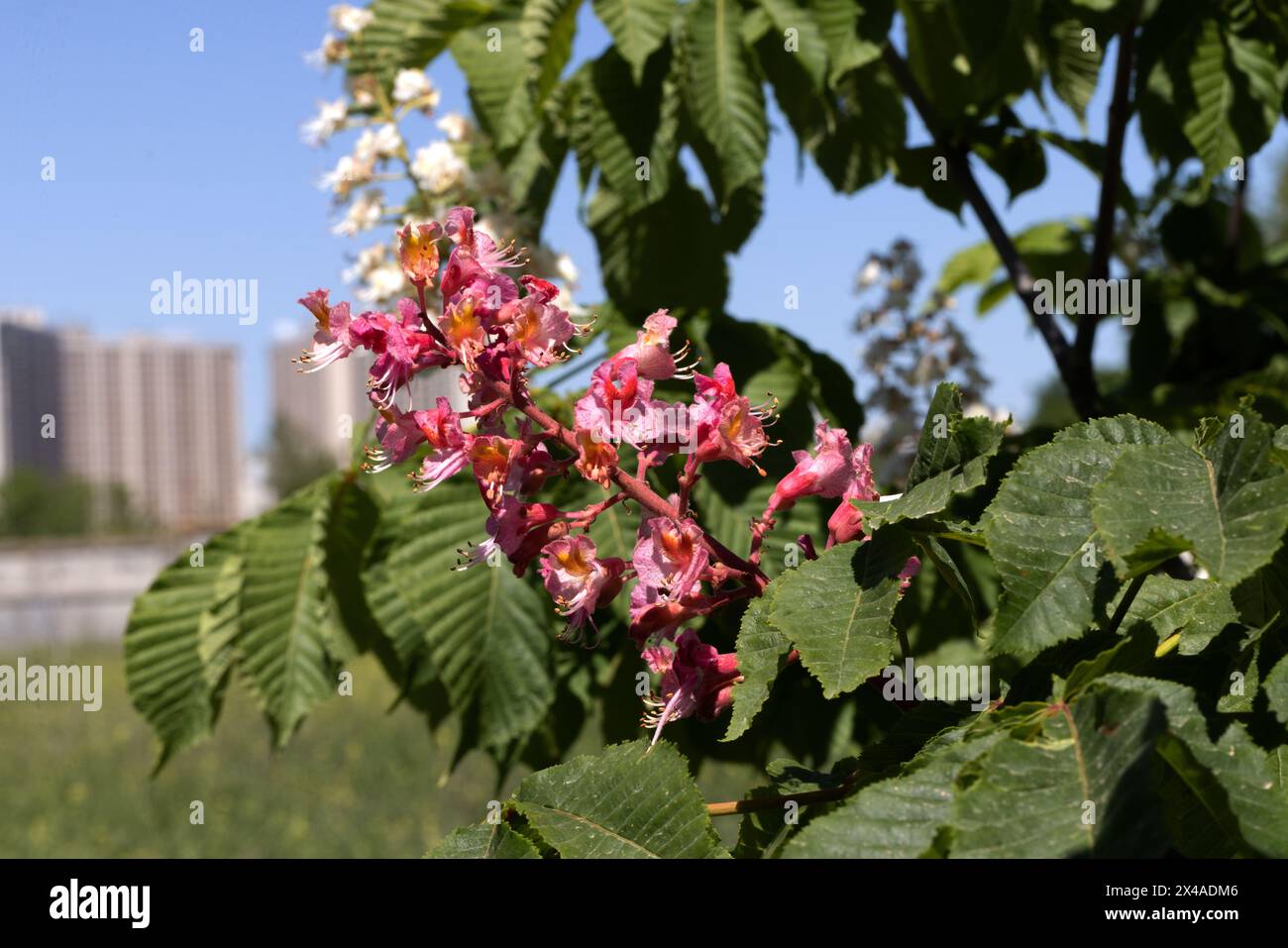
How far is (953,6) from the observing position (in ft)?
6.51

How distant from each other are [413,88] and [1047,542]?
1.92 m

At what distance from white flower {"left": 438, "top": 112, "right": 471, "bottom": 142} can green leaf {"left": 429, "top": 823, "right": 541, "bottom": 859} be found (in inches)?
71.5

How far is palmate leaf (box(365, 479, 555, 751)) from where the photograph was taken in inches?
73.6

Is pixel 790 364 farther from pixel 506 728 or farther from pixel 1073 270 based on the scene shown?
pixel 1073 270

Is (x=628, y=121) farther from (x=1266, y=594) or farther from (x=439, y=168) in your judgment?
(x=1266, y=594)

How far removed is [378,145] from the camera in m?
2.49

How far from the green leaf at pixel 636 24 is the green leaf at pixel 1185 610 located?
1081 mm

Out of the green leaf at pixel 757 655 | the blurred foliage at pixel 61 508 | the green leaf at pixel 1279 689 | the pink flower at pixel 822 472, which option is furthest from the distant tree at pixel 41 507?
the green leaf at pixel 1279 689

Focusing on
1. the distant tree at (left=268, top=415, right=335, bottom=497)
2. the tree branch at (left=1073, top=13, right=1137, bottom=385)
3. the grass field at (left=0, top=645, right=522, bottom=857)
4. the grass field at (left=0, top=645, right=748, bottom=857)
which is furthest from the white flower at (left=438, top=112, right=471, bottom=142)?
the distant tree at (left=268, top=415, right=335, bottom=497)

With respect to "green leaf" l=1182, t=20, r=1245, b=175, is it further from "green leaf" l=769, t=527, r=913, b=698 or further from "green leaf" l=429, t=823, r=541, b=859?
"green leaf" l=429, t=823, r=541, b=859

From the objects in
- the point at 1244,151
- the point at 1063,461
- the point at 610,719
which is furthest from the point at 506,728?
the point at 1244,151

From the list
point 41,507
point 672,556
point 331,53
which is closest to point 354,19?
point 331,53

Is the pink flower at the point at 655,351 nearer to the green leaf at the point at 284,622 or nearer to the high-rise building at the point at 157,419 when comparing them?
the green leaf at the point at 284,622
